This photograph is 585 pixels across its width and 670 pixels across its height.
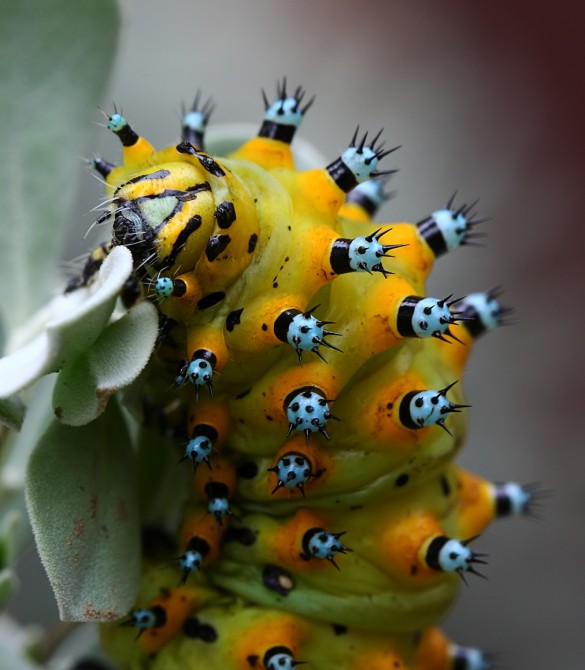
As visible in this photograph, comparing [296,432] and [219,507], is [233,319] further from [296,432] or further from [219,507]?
[219,507]

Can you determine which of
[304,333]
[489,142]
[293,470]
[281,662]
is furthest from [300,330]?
[489,142]

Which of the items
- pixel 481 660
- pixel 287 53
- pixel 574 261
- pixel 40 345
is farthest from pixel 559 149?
pixel 40 345

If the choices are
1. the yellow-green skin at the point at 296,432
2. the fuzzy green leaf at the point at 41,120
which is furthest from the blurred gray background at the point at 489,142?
the yellow-green skin at the point at 296,432

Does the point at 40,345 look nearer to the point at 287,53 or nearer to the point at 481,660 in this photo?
the point at 481,660

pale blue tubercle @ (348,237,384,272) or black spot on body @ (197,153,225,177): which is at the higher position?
black spot on body @ (197,153,225,177)

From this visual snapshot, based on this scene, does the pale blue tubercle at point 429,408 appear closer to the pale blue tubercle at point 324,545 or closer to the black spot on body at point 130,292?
the pale blue tubercle at point 324,545

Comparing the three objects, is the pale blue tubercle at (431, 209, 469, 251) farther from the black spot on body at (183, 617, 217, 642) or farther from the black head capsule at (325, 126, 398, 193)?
the black spot on body at (183, 617, 217, 642)

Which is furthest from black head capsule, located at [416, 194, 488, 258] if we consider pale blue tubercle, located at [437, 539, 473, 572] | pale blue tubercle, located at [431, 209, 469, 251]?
pale blue tubercle, located at [437, 539, 473, 572]
